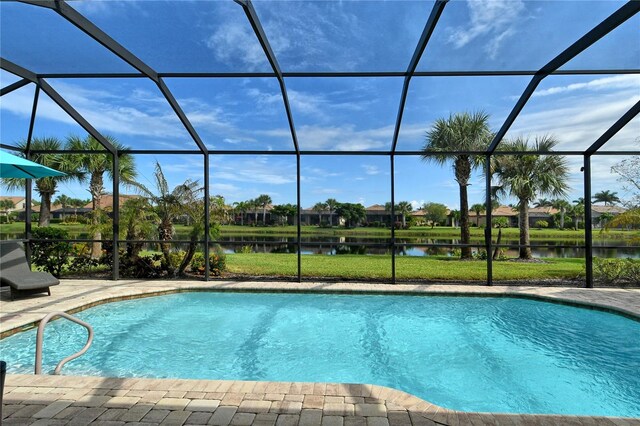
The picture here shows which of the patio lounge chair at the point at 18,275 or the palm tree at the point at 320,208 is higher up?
the palm tree at the point at 320,208

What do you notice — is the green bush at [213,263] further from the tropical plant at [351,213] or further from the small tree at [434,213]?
the small tree at [434,213]

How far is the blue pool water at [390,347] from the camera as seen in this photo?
3949 millimetres

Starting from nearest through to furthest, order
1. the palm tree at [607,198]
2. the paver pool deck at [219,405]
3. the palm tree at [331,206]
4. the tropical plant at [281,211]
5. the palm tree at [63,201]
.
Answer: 1. the paver pool deck at [219,405]
2. the palm tree at [607,198]
3. the palm tree at [331,206]
4. the palm tree at [63,201]
5. the tropical plant at [281,211]

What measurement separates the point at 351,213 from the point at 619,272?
26.4ft

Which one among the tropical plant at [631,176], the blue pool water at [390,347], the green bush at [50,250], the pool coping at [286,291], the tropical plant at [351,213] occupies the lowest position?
the blue pool water at [390,347]

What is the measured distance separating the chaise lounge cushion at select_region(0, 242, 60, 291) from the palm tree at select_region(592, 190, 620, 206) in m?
12.0

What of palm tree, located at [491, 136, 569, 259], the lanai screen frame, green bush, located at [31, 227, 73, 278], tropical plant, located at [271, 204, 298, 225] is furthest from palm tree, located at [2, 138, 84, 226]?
palm tree, located at [491, 136, 569, 259]

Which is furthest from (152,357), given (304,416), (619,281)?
(619,281)

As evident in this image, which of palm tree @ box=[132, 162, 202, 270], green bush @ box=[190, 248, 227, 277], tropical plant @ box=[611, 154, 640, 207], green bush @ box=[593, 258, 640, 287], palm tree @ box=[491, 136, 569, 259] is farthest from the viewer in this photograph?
palm tree @ box=[491, 136, 569, 259]

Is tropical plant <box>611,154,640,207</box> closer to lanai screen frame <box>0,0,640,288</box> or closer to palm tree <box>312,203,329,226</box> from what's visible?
lanai screen frame <box>0,0,640,288</box>

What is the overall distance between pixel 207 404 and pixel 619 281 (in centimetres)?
971

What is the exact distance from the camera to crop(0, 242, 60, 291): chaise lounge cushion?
6.27 m

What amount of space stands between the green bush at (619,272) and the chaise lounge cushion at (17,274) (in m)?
11.6

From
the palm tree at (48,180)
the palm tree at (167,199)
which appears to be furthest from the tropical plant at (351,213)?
the palm tree at (48,180)
